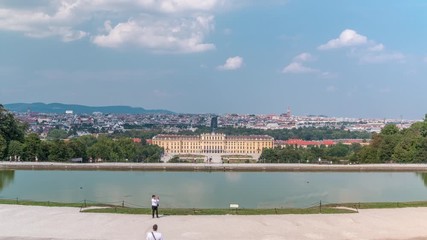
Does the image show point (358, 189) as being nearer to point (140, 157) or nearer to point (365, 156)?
point (365, 156)

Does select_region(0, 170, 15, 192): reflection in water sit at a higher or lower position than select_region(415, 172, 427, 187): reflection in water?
lower

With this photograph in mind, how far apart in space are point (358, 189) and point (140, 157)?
2750cm

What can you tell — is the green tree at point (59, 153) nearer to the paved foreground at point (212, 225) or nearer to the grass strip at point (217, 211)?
the paved foreground at point (212, 225)

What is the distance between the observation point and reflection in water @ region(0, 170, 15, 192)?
82.3 ft

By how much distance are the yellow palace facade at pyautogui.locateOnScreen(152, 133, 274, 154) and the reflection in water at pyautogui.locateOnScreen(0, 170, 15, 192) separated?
158 feet

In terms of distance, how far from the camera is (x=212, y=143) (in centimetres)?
8412

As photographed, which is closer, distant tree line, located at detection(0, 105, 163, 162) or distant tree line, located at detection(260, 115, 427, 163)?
distant tree line, located at detection(260, 115, 427, 163)

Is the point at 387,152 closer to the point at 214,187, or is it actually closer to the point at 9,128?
the point at 214,187

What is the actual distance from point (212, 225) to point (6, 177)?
19.7 m

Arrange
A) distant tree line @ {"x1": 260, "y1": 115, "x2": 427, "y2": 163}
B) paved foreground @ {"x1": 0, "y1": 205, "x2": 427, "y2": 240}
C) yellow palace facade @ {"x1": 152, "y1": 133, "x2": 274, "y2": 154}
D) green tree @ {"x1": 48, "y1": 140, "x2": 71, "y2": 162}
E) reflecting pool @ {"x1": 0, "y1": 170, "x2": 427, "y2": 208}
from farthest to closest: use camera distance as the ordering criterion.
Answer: yellow palace facade @ {"x1": 152, "y1": 133, "x2": 274, "y2": 154}, green tree @ {"x1": 48, "y1": 140, "x2": 71, "y2": 162}, distant tree line @ {"x1": 260, "y1": 115, "x2": 427, "y2": 163}, reflecting pool @ {"x1": 0, "y1": 170, "x2": 427, "y2": 208}, paved foreground @ {"x1": 0, "y1": 205, "x2": 427, "y2": 240}

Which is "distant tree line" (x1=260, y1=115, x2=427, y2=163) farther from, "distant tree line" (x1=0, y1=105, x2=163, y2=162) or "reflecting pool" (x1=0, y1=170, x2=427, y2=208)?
"distant tree line" (x1=0, y1=105, x2=163, y2=162)

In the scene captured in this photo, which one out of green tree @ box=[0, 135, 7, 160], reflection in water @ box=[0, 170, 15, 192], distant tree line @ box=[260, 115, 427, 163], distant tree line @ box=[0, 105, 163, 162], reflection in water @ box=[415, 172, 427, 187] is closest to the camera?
reflection in water @ box=[0, 170, 15, 192]

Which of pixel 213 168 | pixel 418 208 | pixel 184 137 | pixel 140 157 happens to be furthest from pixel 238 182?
pixel 184 137

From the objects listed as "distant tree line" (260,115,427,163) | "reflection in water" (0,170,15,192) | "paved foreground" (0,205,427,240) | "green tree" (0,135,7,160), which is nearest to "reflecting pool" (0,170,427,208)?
"reflection in water" (0,170,15,192)
